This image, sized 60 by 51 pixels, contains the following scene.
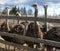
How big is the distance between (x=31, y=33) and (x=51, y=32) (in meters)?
0.81

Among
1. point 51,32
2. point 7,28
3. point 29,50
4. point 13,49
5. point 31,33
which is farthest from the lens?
point 7,28

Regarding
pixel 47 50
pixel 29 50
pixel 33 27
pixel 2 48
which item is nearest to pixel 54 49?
pixel 47 50

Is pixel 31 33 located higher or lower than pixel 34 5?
lower

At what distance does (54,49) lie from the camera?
700 cm

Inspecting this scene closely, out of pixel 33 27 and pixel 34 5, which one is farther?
pixel 34 5

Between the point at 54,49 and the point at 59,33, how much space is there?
510mm

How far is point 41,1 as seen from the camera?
348 inches

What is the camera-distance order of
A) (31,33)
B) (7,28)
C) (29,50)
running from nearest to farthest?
(29,50), (31,33), (7,28)

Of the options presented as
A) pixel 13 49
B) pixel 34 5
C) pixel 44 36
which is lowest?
pixel 13 49

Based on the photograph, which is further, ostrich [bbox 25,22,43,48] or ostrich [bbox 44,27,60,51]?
ostrich [bbox 25,22,43,48]

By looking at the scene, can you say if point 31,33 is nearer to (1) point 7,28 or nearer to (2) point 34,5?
(2) point 34,5

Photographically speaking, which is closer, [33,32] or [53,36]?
[53,36]

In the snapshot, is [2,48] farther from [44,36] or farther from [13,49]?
[44,36]

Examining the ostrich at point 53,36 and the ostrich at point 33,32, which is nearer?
the ostrich at point 53,36
